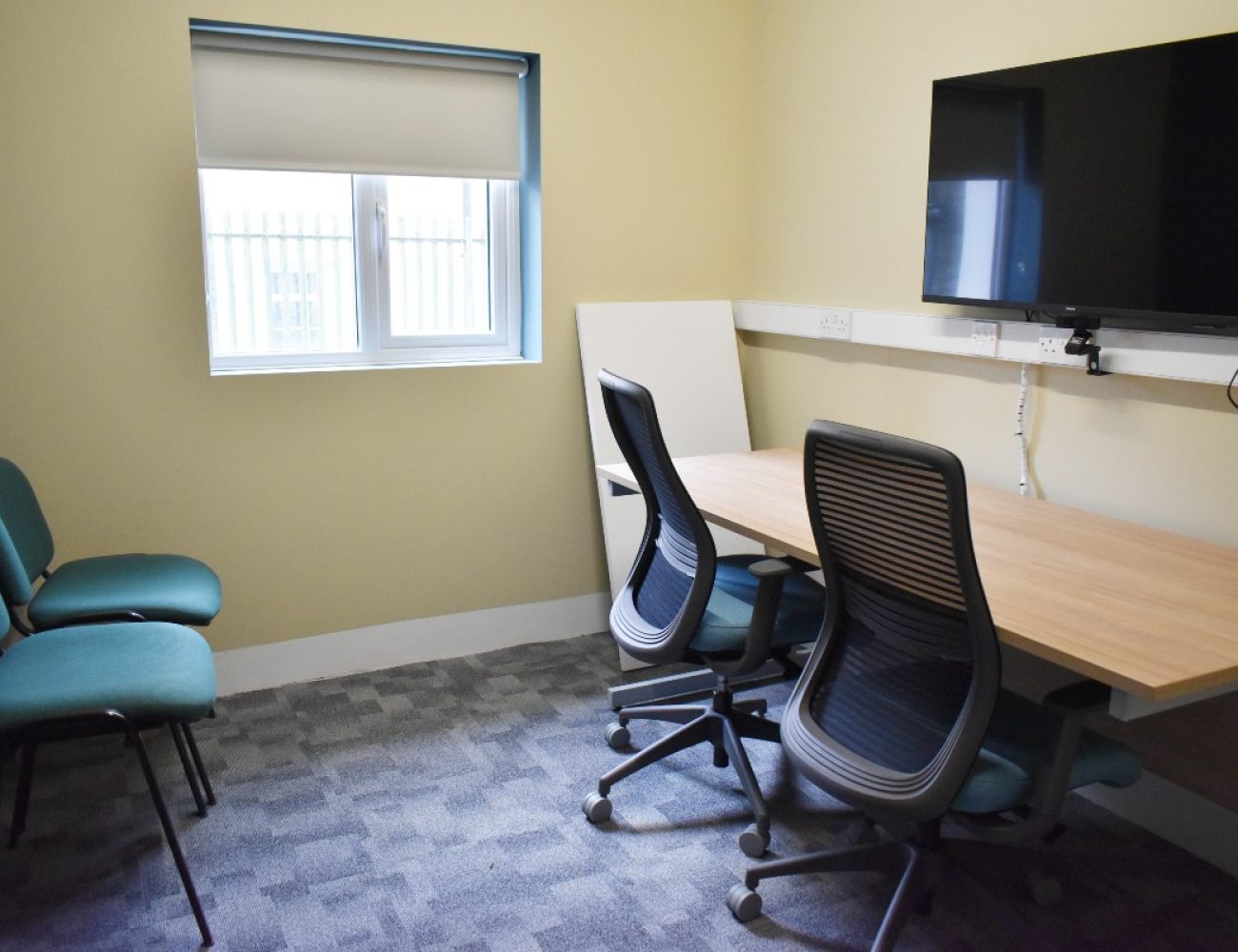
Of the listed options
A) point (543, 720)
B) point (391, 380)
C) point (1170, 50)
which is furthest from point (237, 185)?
point (1170, 50)

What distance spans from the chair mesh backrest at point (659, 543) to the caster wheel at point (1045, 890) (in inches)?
37.4

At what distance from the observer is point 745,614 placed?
2.75m

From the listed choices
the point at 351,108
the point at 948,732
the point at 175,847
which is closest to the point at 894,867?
the point at 948,732

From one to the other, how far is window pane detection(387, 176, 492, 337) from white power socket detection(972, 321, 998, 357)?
173cm

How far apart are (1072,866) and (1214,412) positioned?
3.75 feet

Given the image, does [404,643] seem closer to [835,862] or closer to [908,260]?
[835,862]

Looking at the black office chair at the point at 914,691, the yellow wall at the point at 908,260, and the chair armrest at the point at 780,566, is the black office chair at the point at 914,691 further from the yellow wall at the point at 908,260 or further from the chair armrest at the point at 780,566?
the yellow wall at the point at 908,260

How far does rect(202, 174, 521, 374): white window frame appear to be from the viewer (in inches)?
144

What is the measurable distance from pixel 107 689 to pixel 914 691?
1.61 m

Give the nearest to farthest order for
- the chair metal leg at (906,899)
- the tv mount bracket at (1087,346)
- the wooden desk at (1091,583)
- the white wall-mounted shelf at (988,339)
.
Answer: the wooden desk at (1091,583), the chair metal leg at (906,899), the white wall-mounted shelf at (988,339), the tv mount bracket at (1087,346)

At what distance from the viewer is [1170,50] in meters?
2.48

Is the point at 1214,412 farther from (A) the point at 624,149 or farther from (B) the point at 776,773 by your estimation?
(A) the point at 624,149

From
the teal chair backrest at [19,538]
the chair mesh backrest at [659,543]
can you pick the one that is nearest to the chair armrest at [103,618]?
the teal chair backrest at [19,538]

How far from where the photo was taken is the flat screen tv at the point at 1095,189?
2.44 m
